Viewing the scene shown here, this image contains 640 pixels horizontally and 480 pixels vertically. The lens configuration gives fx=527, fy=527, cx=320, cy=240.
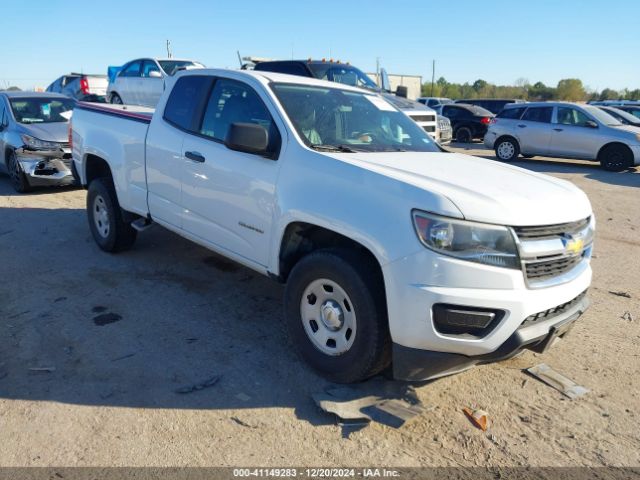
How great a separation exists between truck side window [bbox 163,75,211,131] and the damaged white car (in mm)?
4598

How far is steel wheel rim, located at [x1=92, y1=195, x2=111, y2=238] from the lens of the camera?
5.81 metres

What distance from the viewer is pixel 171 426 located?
2.96 m

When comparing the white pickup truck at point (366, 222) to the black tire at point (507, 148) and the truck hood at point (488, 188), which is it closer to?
the truck hood at point (488, 188)

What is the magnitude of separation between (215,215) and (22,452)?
2.05 m

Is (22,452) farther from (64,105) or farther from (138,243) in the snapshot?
(64,105)

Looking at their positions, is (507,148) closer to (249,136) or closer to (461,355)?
(249,136)

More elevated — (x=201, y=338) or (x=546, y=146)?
(x=546, y=146)

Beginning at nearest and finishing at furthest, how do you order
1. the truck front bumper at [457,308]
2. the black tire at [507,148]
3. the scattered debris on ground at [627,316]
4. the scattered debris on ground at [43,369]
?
the truck front bumper at [457,308], the scattered debris on ground at [43,369], the scattered debris on ground at [627,316], the black tire at [507,148]

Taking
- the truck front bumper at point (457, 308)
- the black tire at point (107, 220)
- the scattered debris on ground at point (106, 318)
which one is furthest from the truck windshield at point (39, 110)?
the truck front bumper at point (457, 308)

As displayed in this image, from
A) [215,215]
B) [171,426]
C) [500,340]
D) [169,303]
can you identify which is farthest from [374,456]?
[169,303]

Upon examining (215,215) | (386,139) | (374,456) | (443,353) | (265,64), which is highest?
(265,64)

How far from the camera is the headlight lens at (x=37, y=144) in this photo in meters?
8.81

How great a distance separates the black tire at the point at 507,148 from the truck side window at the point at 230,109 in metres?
12.9

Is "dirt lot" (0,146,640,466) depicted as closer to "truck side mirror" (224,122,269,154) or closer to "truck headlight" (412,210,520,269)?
"truck headlight" (412,210,520,269)
